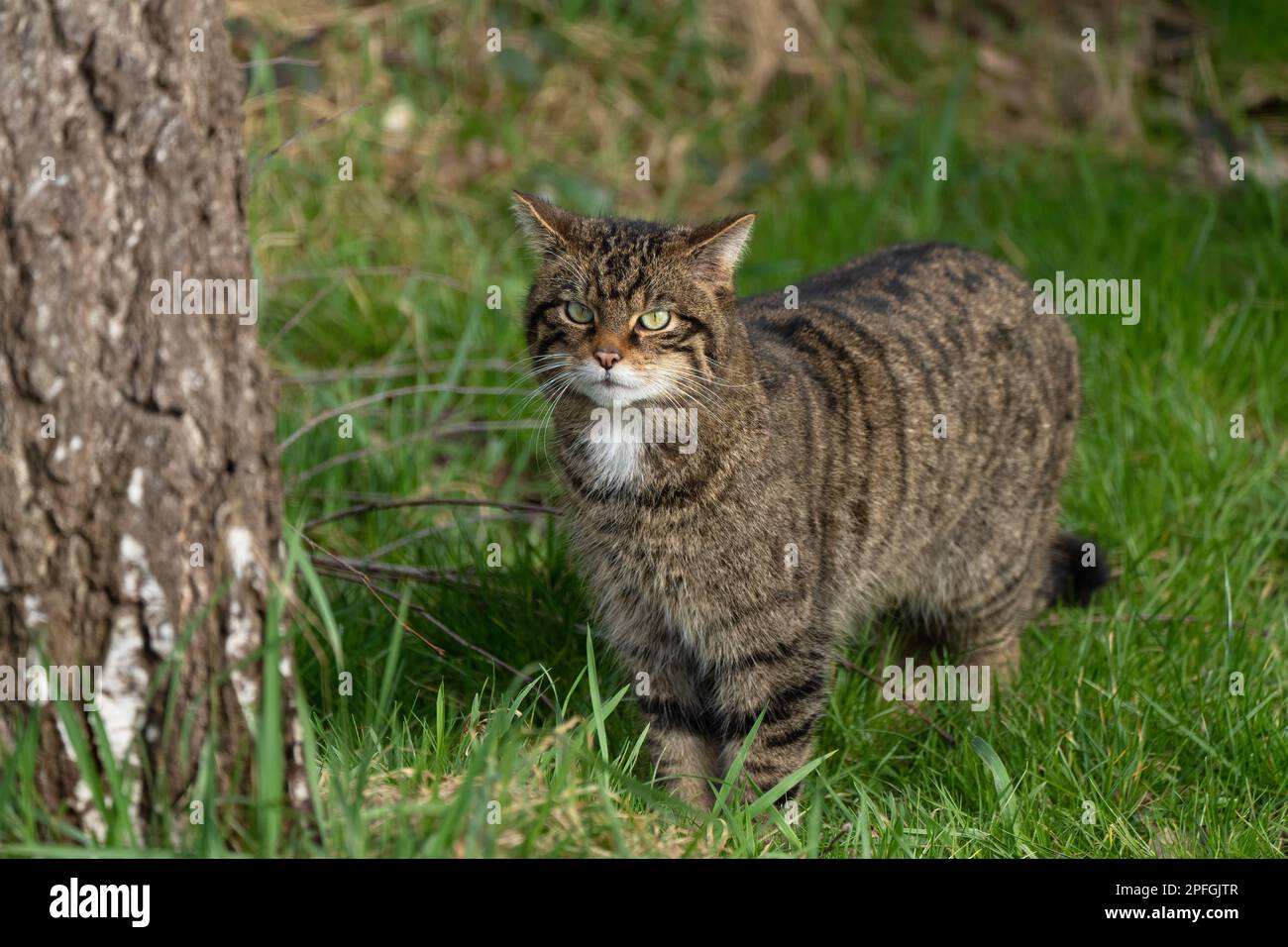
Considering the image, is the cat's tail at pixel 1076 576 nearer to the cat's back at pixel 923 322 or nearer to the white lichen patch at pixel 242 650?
the cat's back at pixel 923 322

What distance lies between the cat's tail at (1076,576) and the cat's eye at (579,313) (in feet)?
5.52

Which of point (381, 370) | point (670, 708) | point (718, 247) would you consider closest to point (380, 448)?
point (381, 370)

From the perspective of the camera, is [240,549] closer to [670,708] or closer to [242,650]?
[242,650]

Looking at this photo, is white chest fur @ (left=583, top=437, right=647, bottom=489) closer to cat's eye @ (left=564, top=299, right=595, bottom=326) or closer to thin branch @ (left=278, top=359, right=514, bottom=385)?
cat's eye @ (left=564, top=299, right=595, bottom=326)

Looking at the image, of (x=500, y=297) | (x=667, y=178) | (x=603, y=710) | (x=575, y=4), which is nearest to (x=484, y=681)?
(x=603, y=710)

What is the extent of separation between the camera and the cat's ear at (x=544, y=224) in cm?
331

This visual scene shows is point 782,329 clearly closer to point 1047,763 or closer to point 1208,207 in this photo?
point 1047,763

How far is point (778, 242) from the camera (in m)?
5.63

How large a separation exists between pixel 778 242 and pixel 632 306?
255 centimetres

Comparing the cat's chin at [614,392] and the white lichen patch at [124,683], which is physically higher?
the cat's chin at [614,392]

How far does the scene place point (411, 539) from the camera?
4.07 metres

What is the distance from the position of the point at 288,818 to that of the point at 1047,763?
1.82 m

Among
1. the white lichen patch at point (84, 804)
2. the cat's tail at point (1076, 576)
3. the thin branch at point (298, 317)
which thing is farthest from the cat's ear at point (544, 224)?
the cat's tail at point (1076, 576)

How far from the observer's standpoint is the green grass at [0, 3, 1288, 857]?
273cm
